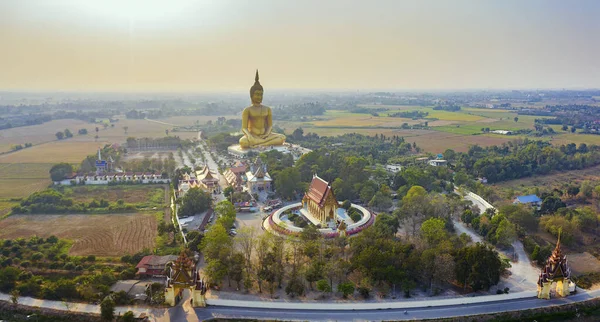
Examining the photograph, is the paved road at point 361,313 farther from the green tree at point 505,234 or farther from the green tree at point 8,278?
the green tree at point 8,278

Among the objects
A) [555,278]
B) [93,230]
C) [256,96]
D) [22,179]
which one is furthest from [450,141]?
[22,179]

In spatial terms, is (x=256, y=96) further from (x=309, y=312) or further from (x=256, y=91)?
(x=309, y=312)

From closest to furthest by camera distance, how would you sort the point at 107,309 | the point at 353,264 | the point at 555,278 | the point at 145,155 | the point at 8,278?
the point at 107,309, the point at 555,278, the point at 8,278, the point at 353,264, the point at 145,155

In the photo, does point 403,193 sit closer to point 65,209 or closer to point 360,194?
point 360,194

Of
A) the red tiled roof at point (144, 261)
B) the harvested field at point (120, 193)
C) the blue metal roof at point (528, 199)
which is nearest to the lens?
the red tiled roof at point (144, 261)

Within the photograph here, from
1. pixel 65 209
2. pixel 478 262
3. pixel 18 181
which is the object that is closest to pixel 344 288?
pixel 478 262

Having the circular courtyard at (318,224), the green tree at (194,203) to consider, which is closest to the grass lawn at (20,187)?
the green tree at (194,203)
